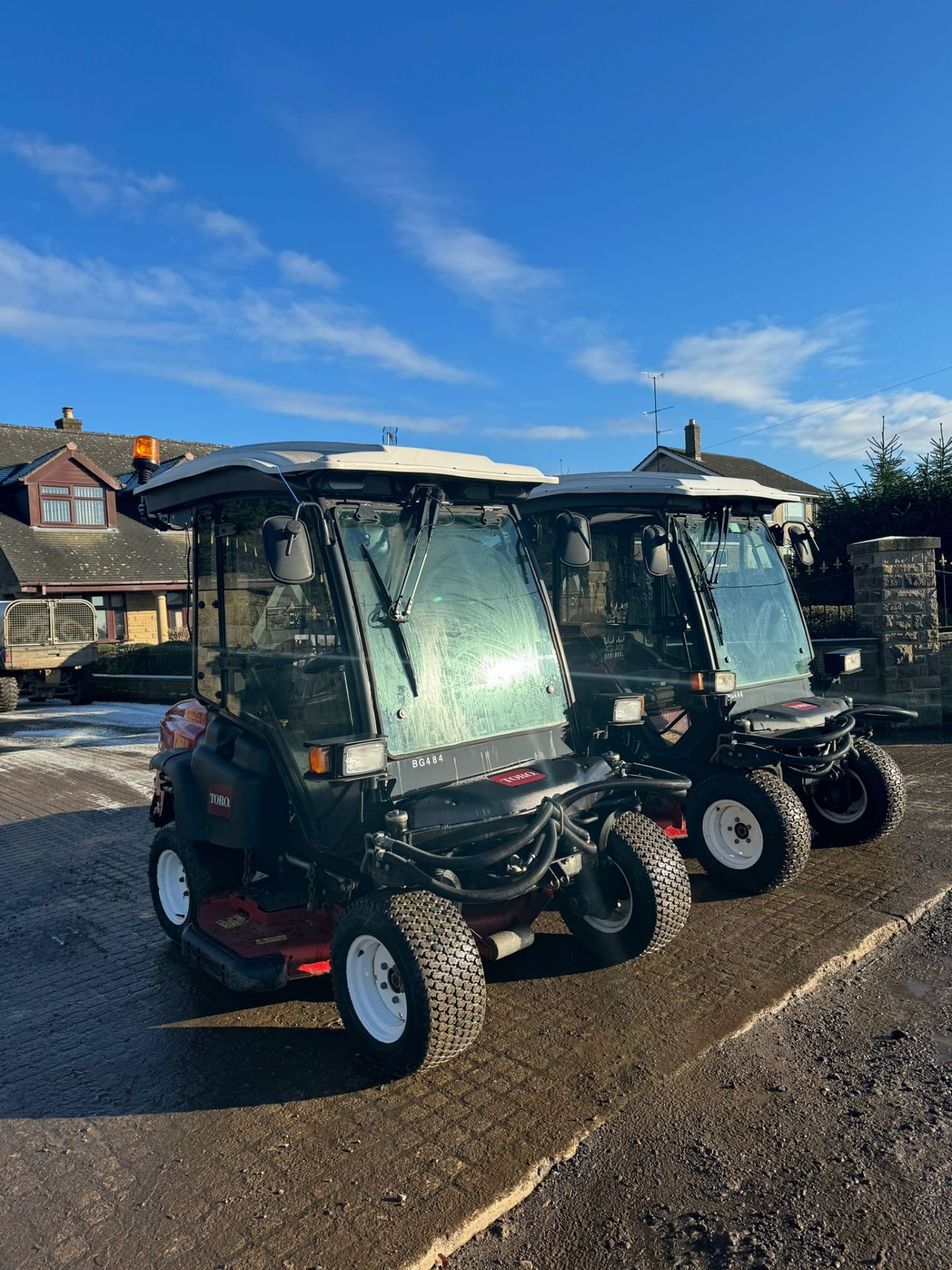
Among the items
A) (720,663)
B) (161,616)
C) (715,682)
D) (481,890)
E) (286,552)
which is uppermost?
(161,616)

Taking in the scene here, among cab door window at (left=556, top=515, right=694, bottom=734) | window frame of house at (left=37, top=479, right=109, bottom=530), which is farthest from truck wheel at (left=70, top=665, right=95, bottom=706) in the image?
cab door window at (left=556, top=515, right=694, bottom=734)

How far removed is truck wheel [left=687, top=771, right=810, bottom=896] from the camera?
5.38 metres

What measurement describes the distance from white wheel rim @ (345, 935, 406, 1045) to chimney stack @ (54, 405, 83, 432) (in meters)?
33.7

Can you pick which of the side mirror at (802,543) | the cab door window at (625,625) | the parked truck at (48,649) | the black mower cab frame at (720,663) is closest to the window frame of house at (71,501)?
the parked truck at (48,649)

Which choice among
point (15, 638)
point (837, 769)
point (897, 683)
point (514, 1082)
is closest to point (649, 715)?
point (837, 769)

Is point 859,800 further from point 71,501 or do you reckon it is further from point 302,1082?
point 71,501

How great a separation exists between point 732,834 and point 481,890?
2.51 m

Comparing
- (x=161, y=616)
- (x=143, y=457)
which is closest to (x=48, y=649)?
(x=161, y=616)

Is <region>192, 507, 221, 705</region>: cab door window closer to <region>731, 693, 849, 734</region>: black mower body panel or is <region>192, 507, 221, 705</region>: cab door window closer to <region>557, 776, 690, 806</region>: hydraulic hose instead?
<region>557, 776, 690, 806</region>: hydraulic hose

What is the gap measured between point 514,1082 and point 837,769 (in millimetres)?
3578

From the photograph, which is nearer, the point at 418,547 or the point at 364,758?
the point at 364,758

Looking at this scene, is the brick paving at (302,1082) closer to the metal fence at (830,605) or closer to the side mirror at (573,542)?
the side mirror at (573,542)

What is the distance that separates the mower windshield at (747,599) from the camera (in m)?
6.47

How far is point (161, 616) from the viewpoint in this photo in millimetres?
27766
